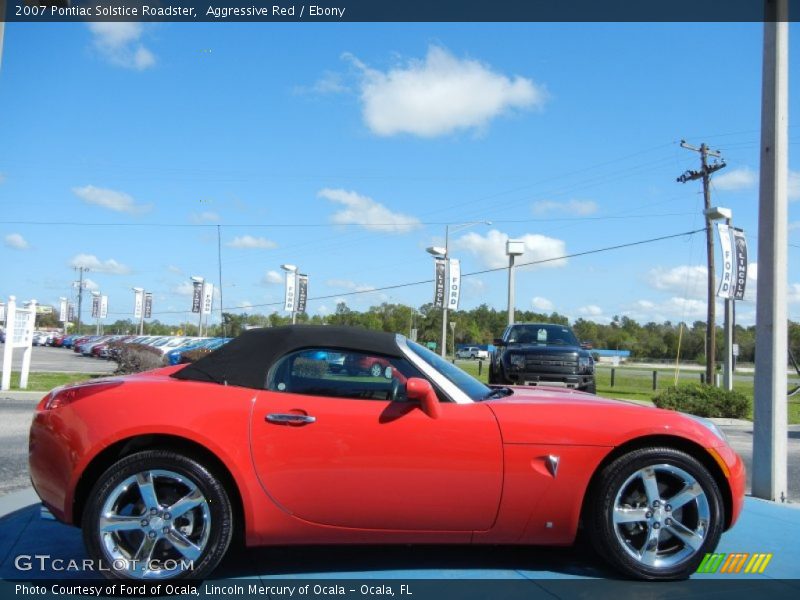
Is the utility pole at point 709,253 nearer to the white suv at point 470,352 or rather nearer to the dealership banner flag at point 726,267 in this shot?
the dealership banner flag at point 726,267

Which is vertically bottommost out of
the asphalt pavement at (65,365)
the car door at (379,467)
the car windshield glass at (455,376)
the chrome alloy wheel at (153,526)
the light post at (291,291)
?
the asphalt pavement at (65,365)

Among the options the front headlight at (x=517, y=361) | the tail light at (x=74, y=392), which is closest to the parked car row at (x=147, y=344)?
the tail light at (x=74, y=392)

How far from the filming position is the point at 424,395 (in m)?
3.41

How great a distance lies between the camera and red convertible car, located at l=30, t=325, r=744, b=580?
10.9 ft

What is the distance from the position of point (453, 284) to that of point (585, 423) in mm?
26762

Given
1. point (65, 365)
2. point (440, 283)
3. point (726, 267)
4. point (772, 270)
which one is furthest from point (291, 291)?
point (772, 270)

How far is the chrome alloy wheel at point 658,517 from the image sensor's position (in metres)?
3.50

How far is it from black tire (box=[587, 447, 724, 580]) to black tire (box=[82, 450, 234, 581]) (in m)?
1.92

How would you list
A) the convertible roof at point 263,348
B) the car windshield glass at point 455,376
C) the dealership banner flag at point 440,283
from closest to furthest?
the convertible roof at point 263,348 < the car windshield glass at point 455,376 < the dealership banner flag at point 440,283

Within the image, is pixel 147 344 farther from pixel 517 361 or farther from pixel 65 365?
pixel 517 361

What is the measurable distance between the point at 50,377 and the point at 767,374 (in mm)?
22137

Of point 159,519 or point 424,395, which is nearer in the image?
point 159,519

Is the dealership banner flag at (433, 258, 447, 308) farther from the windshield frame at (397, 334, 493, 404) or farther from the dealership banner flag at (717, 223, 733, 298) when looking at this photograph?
the windshield frame at (397, 334, 493, 404)

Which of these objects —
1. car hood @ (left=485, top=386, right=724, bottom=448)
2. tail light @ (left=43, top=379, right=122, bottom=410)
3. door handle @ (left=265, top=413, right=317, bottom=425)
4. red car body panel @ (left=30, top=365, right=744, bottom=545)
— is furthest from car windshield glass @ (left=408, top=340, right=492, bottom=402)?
tail light @ (left=43, top=379, right=122, bottom=410)
